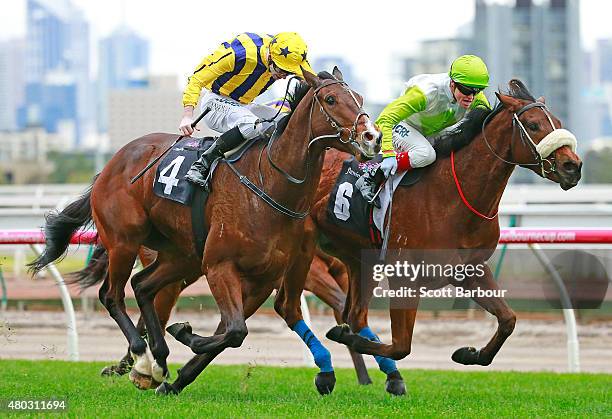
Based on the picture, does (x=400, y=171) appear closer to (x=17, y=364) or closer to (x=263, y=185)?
(x=263, y=185)

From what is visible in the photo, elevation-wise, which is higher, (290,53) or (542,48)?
(290,53)

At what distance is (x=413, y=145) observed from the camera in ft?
19.5

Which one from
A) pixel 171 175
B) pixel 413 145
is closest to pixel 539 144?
pixel 413 145

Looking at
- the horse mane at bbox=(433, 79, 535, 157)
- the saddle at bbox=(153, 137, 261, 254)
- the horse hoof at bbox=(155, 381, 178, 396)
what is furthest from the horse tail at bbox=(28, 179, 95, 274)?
the horse mane at bbox=(433, 79, 535, 157)

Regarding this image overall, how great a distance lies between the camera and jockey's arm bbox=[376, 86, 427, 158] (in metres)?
5.79

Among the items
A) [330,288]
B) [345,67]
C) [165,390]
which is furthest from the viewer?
[345,67]

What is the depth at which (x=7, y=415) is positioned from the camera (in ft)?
16.2

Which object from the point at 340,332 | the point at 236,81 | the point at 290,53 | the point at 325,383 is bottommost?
the point at 325,383

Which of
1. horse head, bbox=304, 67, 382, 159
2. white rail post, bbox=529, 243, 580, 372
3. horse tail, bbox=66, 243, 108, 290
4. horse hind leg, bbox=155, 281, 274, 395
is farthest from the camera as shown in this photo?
white rail post, bbox=529, 243, 580, 372

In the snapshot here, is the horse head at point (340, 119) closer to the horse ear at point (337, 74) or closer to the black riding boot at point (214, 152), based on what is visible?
the horse ear at point (337, 74)

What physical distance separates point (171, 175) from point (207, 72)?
1.80ft

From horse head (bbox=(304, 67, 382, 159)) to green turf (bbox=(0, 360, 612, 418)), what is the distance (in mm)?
1172

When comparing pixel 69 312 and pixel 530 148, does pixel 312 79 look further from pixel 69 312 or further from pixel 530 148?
pixel 69 312

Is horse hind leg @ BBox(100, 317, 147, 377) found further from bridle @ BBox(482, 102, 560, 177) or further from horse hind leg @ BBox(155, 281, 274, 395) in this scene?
bridle @ BBox(482, 102, 560, 177)
